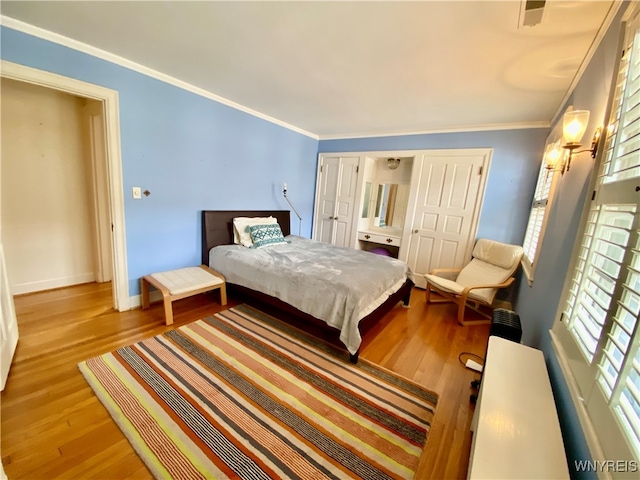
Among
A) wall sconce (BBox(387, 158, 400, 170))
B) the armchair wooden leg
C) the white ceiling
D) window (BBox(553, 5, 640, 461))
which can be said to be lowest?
the armchair wooden leg

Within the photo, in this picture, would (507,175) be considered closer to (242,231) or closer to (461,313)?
(461,313)

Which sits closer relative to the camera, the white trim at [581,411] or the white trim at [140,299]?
the white trim at [581,411]

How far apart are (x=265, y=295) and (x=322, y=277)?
2.41 feet

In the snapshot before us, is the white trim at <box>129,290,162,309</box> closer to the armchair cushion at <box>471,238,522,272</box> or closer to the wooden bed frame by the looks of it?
the wooden bed frame

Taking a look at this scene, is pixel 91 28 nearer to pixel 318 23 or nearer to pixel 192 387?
pixel 318 23

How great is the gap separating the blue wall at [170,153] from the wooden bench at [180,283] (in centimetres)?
19

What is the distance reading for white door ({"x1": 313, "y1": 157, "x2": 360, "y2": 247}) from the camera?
448 cm

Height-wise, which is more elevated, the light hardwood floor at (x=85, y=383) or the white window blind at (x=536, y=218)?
the white window blind at (x=536, y=218)

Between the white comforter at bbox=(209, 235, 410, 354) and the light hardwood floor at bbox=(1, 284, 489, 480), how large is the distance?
17.3 inches

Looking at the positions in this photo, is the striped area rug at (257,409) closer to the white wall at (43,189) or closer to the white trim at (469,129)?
the white wall at (43,189)

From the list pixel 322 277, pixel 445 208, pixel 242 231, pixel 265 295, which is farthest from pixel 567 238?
pixel 242 231

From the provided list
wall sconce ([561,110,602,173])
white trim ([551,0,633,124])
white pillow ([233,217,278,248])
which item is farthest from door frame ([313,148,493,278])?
white pillow ([233,217,278,248])

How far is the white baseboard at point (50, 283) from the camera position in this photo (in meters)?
2.70

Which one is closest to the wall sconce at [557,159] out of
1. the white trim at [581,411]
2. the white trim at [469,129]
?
the white trim at [469,129]
